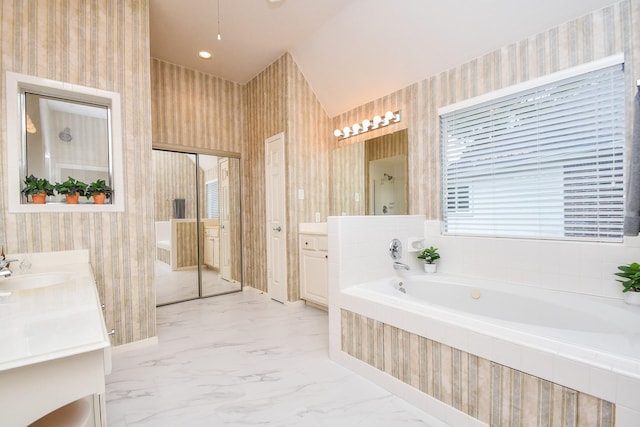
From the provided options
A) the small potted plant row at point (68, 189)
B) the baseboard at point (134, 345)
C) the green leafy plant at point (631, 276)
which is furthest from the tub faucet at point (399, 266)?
the small potted plant row at point (68, 189)

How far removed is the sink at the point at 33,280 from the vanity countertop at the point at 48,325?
41 centimetres

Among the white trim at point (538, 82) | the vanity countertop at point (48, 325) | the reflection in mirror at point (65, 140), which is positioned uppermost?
the white trim at point (538, 82)

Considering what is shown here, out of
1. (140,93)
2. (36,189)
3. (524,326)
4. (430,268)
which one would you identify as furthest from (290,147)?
(524,326)

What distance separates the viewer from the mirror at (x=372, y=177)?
299 centimetres

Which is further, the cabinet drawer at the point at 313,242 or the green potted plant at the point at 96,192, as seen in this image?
the cabinet drawer at the point at 313,242

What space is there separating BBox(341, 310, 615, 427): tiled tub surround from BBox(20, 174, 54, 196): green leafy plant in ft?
7.64

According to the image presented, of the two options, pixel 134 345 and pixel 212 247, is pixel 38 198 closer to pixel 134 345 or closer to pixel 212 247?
pixel 134 345

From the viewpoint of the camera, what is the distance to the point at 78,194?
2.26m

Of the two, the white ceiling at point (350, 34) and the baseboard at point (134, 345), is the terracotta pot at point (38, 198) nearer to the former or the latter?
the baseboard at point (134, 345)

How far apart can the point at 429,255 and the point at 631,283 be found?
49.1 inches

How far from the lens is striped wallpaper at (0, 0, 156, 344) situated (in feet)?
6.63

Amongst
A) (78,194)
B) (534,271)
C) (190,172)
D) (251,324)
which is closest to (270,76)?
(190,172)

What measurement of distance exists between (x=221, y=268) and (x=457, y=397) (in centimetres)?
325

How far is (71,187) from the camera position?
7.27 feet
